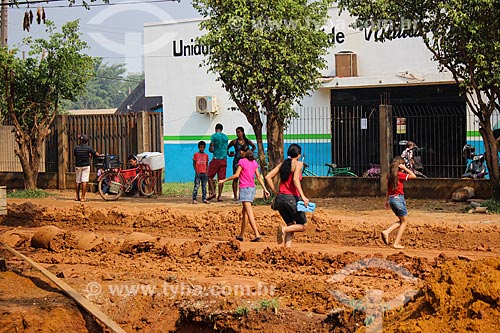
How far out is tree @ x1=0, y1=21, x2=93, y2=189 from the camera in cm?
2241

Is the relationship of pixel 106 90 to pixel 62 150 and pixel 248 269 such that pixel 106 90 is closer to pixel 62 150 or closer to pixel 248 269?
pixel 62 150

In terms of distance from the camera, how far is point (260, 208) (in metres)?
17.1

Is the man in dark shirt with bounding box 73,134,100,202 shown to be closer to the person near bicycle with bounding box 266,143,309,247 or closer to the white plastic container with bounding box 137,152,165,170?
the white plastic container with bounding box 137,152,165,170

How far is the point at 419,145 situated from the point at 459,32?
21.2 ft

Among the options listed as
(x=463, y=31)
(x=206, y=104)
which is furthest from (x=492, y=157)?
(x=206, y=104)

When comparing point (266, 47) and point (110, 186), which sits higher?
point (266, 47)

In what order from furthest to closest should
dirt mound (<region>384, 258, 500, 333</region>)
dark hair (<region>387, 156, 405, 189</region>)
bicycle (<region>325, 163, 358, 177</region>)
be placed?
bicycle (<region>325, 163, 358, 177</region>)
dark hair (<region>387, 156, 405, 189</region>)
dirt mound (<region>384, 258, 500, 333</region>)

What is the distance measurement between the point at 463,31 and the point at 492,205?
3740 mm

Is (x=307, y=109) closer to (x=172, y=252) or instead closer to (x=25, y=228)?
(x=25, y=228)

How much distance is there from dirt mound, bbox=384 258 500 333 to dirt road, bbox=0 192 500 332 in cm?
2

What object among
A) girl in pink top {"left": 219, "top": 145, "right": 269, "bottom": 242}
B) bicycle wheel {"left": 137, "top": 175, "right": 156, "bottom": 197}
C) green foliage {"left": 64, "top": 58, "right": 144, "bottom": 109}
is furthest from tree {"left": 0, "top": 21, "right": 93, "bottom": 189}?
green foliage {"left": 64, "top": 58, "right": 144, "bottom": 109}

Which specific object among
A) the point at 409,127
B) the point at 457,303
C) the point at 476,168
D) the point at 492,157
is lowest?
the point at 457,303

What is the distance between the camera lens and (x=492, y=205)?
1600 cm

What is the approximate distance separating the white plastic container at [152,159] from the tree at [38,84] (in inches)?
141
